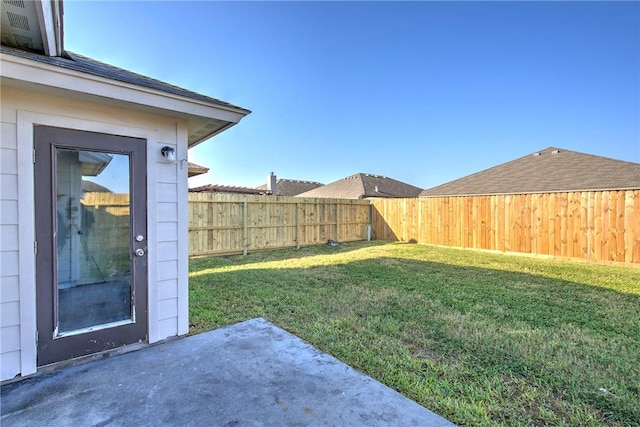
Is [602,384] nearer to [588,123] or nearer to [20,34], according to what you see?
[20,34]

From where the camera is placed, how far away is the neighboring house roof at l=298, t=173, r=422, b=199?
61.0 ft

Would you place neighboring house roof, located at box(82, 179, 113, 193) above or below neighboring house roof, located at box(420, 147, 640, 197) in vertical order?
below

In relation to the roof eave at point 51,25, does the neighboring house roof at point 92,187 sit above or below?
below

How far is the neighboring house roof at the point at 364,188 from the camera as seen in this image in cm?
1859

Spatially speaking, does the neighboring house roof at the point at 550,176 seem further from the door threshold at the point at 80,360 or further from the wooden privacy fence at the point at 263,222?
A: the door threshold at the point at 80,360

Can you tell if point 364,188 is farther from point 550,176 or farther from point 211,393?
point 211,393

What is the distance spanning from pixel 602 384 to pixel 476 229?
813 centimetres

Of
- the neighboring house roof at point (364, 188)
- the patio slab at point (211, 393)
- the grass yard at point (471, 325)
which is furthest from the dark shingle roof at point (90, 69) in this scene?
the neighboring house roof at point (364, 188)

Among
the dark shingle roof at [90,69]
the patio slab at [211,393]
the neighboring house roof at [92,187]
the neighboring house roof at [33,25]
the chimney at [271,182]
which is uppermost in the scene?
the chimney at [271,182]

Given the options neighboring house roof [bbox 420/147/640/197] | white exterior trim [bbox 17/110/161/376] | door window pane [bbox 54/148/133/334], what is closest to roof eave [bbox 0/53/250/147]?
white exterior trim [bbox 17/110/161/376]

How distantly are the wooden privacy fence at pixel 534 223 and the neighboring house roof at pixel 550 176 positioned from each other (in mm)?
599

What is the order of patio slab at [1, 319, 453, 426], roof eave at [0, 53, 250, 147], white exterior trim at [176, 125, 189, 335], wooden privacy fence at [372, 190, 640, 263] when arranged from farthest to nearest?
wooden privacy fence at [372, 190, 640, 263] → white exterior trim at [176, 125, 189, 335] → roof eave at [0, 53, 250, 147] → patio slab at [1, 319, 453, 426]

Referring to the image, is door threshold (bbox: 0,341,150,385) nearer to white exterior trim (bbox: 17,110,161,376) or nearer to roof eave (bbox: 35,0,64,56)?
white exterior trim (bbox: 17,110,161,376)

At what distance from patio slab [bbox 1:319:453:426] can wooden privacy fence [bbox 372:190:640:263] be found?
332 inches
